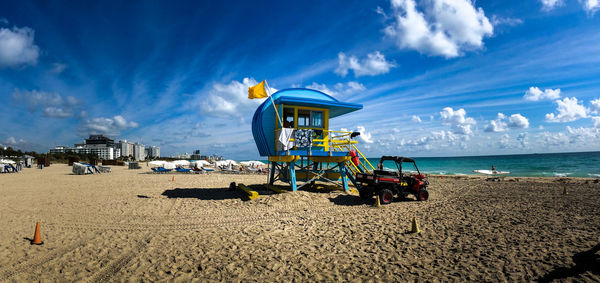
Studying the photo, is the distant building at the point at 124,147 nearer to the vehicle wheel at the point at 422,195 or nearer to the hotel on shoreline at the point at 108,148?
the hotel on shoreline at the point at 108,148

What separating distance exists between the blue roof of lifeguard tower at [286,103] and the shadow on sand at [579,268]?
10.3 meters

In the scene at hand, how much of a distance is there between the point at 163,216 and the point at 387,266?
8579 mm

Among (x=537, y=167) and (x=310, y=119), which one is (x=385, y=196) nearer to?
(x=310, y=119)

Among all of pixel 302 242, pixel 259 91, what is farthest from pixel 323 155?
pixel 302 242

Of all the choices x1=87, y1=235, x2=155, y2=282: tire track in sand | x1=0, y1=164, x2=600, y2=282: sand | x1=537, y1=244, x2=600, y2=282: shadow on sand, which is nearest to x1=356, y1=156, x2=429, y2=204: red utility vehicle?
x1=0, y1=164, x2=600, y2=282: sand

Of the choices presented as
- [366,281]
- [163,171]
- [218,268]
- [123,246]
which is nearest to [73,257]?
[123,246]

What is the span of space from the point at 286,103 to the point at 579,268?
36.7 ft

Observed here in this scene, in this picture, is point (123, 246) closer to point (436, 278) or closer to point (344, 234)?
point (344, 234)

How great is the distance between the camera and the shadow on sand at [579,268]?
4.84m

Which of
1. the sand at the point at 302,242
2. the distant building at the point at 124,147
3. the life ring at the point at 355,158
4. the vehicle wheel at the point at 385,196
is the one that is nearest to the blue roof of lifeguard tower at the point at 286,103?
the life ring at the point at 355,158

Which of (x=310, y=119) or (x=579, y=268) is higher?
→ (x=310, y=119)

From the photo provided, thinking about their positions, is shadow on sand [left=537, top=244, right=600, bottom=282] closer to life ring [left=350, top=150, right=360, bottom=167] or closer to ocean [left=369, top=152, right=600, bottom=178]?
life ring [left=350, top=150, right=360, bottom=167]

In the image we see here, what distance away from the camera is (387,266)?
554 cm

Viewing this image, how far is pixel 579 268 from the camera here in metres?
5.08
